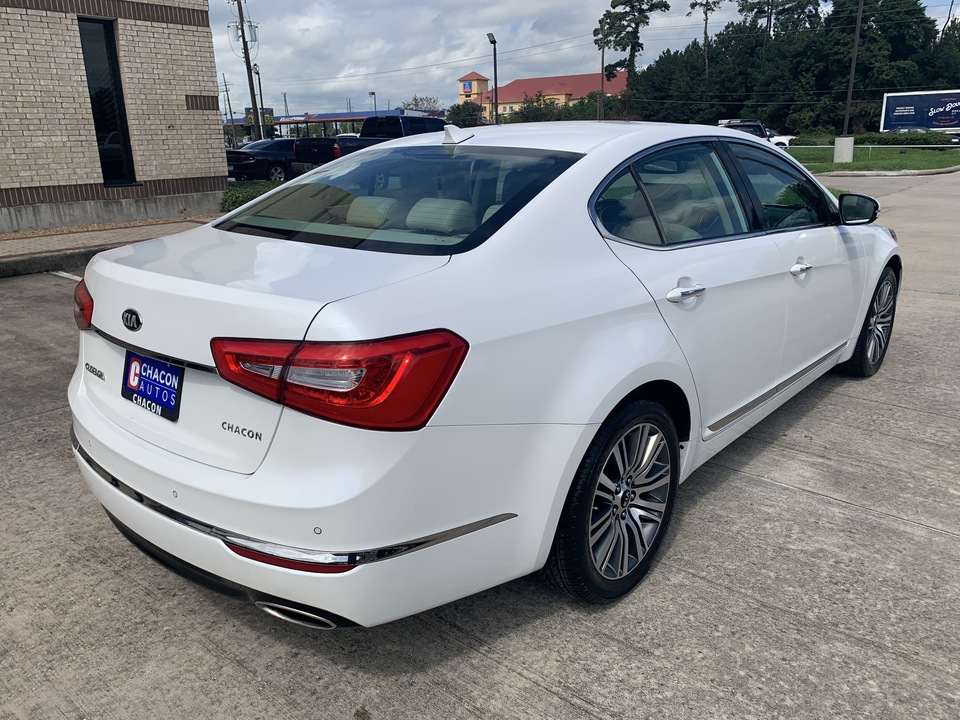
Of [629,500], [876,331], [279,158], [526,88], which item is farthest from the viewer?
[526,88]

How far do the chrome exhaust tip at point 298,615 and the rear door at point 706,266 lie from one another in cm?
151

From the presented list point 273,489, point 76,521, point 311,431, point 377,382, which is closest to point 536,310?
point 377,382

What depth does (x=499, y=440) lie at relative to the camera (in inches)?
86.7

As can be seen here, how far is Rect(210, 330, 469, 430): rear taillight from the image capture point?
1.96 metres

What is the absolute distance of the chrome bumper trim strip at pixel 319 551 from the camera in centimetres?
A: 201

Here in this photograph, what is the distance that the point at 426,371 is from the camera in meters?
2.02

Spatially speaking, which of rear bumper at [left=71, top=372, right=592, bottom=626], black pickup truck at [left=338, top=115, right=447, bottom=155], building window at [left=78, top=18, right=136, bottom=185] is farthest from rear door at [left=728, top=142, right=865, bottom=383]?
black pickup truck at [left=338, top=115, right=447, bottom=155]

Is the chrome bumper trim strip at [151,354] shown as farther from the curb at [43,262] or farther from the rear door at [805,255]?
the curb at [43,262]

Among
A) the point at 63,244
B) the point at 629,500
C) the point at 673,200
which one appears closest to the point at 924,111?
the point at 63,244

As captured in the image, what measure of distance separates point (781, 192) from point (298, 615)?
3120 millimetres

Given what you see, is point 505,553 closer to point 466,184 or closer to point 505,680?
point 505,680

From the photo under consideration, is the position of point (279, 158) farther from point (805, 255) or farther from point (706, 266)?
point (706, 266)

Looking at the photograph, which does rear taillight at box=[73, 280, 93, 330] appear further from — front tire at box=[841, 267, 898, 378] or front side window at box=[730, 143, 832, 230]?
front tire at box=[841, 267, 898, 378]

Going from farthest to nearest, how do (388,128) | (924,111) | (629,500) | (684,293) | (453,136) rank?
(924,111), (388,128), (453,136), (684,293), (629,500)
